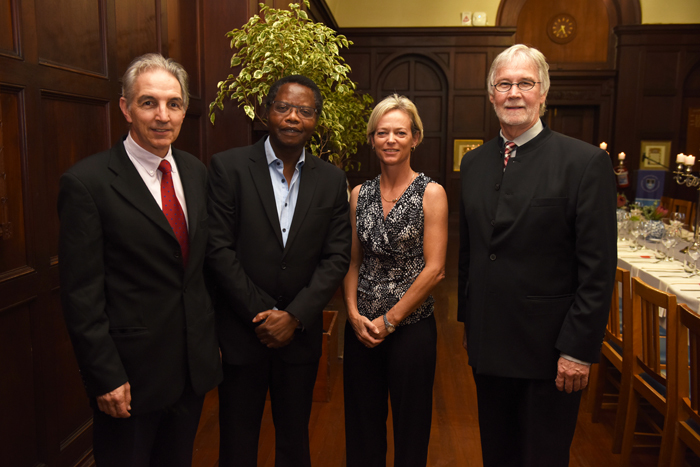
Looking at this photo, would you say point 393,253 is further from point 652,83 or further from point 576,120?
point 652,83

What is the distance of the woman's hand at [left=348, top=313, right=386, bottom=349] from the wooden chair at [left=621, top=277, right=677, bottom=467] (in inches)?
52.8

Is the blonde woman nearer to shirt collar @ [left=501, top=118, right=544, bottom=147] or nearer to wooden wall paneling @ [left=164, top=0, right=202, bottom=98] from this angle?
shirt collar @ [left=501, top=118, right=544, bottom=147]

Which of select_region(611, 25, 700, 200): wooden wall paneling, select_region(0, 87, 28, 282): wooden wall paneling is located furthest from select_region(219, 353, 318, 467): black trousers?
select_region(611, 25, 700, 200): wooden wall paneling

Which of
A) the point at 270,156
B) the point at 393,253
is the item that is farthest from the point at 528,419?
the point at 270,156

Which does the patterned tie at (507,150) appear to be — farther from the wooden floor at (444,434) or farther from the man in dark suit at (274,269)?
the wooden floor at (444,434)

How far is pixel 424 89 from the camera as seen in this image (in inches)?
391

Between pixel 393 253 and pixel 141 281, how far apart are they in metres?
0.99

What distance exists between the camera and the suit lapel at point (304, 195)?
200 centimetres

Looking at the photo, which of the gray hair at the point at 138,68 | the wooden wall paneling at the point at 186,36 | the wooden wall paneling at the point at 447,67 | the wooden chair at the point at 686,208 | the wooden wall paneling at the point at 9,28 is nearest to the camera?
the gray hair at the point at 138,68

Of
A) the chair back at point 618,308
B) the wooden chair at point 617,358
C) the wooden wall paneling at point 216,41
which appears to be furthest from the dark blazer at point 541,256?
the wooden wall paneling at point 216,41

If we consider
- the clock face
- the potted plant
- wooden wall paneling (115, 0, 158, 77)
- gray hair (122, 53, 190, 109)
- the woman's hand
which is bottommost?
the woman's hand

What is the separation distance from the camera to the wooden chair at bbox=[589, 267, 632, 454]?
2.80 m

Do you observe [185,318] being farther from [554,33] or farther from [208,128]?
[554,33]

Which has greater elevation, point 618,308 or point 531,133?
point 531,133
